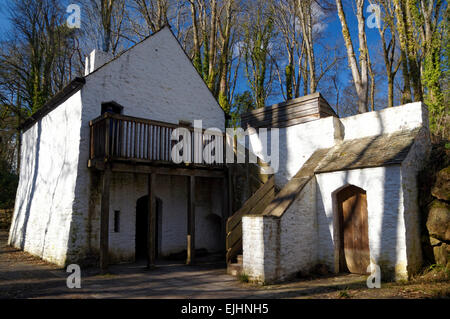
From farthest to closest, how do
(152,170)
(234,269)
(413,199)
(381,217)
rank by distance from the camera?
1. (152,170)
2. (234,269)
3. (413,199)
4. (381,217)

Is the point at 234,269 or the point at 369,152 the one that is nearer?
the point at 234,269

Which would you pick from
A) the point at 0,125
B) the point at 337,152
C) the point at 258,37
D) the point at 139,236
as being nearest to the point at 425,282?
the point at 337,152

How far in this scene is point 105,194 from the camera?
959 cm

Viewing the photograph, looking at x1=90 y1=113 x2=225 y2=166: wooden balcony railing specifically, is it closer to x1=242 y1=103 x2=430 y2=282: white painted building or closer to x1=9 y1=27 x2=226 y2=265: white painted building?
x1=9 y1=27 x2=226 y2=265: white painted building

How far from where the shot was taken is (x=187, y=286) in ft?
26.1

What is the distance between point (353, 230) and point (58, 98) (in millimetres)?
11134

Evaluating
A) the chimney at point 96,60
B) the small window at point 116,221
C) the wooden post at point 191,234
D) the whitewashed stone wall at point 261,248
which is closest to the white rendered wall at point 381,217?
the whitewashed stone wall at point 261,248

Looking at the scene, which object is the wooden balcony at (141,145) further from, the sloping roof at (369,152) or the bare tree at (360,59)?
the bare tree at (360,59)

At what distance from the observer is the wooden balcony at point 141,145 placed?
9.94m

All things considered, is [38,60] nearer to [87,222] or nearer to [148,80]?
[148,80]

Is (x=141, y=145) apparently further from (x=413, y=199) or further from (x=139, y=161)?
(x=413, y=199)

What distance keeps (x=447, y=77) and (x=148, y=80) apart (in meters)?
12.0

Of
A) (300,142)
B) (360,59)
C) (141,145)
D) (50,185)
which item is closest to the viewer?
(141,145)

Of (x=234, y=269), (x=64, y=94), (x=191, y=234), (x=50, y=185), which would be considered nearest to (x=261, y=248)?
(x=234, y=269)
